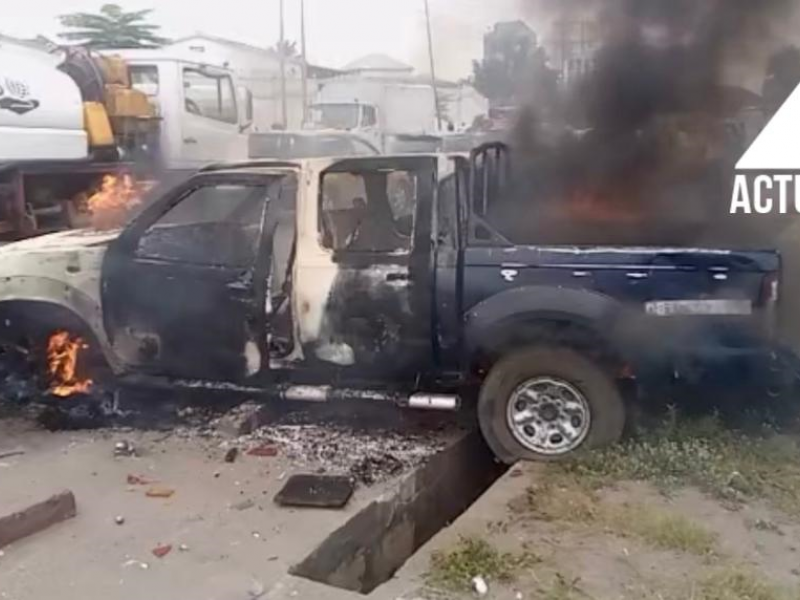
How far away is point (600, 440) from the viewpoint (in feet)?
18.5

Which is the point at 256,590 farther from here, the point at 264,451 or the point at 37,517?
the point at 264,451

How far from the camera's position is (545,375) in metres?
5.68

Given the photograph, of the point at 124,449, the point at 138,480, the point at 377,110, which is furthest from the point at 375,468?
the point at 377,110

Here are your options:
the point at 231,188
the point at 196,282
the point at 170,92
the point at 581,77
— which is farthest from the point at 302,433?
the point at 170,92

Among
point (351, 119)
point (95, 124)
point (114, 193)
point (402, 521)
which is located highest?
point (351, 119)

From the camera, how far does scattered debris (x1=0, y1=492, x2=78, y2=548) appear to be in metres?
4.51

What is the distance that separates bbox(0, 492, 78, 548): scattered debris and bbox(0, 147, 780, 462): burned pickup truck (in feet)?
4.72

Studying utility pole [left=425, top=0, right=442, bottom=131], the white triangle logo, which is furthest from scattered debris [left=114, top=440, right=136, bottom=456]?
utility pole [left=425, top=0, right=442, bottom=131]

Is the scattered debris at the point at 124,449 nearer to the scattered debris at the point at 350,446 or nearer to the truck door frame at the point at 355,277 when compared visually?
the scattered debris at the point at 350,446

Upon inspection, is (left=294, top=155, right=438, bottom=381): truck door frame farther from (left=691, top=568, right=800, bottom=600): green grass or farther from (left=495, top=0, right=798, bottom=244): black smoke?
(left=691, top=568, right=800, bottom=600): green grass

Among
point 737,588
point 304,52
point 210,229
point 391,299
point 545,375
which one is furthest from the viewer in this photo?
point 304,52

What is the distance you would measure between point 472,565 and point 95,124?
9.13 meters

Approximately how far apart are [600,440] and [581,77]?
132 inches

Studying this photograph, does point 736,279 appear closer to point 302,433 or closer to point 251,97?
point 302,433
